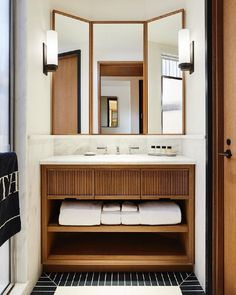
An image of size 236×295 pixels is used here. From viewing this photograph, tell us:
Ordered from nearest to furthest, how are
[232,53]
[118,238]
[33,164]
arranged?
[232,53]
[33,164]
[118,238]

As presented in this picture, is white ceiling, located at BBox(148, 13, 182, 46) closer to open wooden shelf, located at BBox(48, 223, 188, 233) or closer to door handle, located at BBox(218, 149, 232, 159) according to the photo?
door handle, located at BBox(218, 149, 232, 159)

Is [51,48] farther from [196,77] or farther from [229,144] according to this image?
[229,144]

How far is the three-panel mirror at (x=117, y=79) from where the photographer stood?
7.85 ft

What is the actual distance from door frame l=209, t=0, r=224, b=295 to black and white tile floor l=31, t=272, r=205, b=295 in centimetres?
19

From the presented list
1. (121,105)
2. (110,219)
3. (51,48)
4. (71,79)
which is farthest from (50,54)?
(110,219)

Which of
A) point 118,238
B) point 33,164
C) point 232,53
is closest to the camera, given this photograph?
point 232,53

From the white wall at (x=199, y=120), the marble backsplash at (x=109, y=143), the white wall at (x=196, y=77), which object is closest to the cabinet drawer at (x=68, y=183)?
the marble backsplash at (x=109, y=143)

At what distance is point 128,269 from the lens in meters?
1.95

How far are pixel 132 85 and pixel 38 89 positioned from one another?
2.91 feet

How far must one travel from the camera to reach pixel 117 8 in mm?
2439

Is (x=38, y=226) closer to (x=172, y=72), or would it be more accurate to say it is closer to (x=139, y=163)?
(x=139, y=163)

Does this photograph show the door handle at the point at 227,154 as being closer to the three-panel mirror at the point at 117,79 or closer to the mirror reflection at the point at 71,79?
the three-panel mirror at the point at 117,79

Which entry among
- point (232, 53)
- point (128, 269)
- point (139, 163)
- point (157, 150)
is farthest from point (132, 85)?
point (128, 269)

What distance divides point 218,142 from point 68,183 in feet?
3.46
